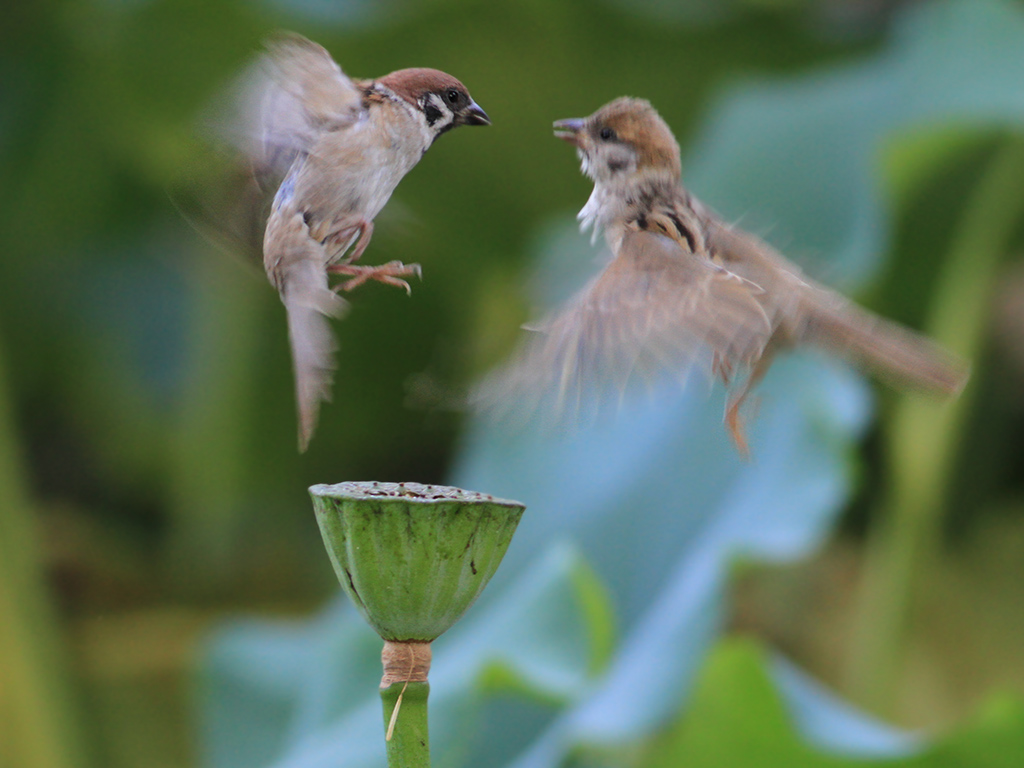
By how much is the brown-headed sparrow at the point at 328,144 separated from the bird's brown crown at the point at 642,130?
0.05 meters

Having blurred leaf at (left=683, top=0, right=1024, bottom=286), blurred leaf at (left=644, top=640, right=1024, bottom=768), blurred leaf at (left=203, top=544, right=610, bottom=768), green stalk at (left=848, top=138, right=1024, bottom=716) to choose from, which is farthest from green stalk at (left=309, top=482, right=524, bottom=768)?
green stalk at (left=848, top=138, right=1024, bottom=716)

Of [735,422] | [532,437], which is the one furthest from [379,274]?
[532,437]

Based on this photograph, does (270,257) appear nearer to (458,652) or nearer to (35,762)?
(458,652)

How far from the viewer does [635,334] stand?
0.30 metres

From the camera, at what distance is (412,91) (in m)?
0.34

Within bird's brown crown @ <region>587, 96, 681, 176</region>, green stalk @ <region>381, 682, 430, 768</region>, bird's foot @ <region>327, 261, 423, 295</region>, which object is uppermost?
bird's brown crown @ <region>587, 96, 681, 176</region>

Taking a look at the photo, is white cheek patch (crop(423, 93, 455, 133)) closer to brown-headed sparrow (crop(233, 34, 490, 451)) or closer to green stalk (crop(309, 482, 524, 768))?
brown-headed sparrow (crop(233, 34, 490, 451))

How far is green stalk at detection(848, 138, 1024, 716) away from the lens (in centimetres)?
190

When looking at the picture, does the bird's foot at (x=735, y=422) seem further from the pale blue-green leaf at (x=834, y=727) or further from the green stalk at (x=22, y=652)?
the green stalk at (x=22, y=652)

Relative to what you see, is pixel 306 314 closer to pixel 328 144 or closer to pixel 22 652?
pixel 328 144

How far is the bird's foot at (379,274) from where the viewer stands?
308 millimetres

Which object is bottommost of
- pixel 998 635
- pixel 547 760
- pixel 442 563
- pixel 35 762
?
pixel 35 762

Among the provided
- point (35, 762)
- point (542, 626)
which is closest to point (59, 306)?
point (35, 762)

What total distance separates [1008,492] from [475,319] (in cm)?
110
